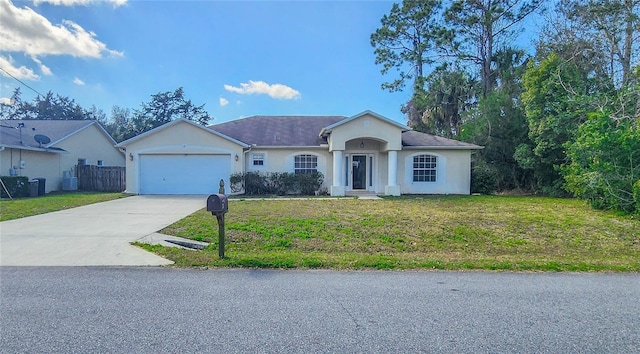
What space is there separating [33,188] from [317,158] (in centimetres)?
1534

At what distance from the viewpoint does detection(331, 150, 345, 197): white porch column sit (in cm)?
1642

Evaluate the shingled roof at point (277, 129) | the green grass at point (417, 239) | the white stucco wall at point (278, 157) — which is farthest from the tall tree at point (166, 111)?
the green grass at point (417, 239)

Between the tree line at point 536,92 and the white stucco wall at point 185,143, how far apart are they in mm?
13705

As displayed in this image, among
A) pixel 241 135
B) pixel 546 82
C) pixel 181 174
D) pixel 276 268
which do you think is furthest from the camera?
pixel 241 135

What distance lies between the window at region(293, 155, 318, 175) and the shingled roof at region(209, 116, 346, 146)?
0.74 metres

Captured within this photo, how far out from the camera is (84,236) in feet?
23.3

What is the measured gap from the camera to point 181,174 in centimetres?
1698

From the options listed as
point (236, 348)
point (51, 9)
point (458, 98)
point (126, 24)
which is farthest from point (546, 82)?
point (51, 9)

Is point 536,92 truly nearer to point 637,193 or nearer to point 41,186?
point 637,193

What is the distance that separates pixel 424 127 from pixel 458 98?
3.34 metres

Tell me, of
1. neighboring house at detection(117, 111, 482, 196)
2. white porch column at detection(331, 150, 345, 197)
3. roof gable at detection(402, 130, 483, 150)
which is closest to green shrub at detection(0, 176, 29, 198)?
neighboring house at detection(117, 111, 482, 196)

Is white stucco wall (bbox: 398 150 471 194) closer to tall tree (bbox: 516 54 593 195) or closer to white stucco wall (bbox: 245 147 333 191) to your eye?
tall tree (bbox: 516 54 593 195)

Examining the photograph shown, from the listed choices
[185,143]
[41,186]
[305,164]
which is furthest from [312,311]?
[41,186]

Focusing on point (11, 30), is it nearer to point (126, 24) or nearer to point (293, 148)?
point (126, 24)
